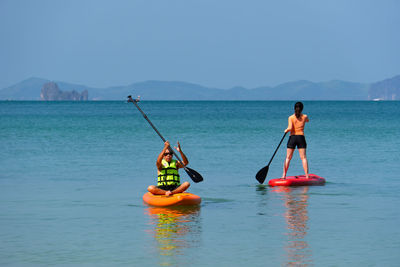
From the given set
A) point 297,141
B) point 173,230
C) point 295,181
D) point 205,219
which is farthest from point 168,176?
point 297,141

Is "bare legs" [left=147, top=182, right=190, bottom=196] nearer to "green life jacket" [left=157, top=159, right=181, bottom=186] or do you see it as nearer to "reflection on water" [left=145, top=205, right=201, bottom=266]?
"green life jacket" [left=157, top=159, right=181, bottom=186]

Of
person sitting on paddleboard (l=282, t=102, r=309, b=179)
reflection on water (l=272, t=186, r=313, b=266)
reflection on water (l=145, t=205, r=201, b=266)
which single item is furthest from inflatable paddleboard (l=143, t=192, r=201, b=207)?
person sitting on paddleboard (l=282, t=102, r=309, b=179)

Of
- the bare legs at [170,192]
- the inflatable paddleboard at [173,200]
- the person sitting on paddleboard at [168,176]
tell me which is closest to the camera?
the inflatable paddleboard at [173,200]

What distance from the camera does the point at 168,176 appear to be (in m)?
14.5

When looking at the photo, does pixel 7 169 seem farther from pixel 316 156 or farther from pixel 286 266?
pixel 286 266

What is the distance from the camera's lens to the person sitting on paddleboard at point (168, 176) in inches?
563

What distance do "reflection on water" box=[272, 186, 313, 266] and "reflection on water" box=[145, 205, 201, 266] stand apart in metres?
1.51

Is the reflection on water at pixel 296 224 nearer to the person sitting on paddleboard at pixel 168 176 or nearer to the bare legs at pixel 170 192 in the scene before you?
the bare legs at pixel 170 192

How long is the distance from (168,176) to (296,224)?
3087mm

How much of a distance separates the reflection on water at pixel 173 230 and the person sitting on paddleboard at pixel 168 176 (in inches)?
15.0

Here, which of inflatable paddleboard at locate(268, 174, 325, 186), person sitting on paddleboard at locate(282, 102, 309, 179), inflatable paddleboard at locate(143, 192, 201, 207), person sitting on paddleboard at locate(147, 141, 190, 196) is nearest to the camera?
inflatable paddleboard at locate(143, 192, 201, 207)

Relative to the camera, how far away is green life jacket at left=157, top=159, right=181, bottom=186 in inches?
568

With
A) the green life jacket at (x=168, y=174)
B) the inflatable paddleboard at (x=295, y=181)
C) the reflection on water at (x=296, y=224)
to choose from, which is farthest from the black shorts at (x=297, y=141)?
the green life jacket at (x=168, y=174)

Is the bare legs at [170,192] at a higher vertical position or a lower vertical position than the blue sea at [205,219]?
higher
